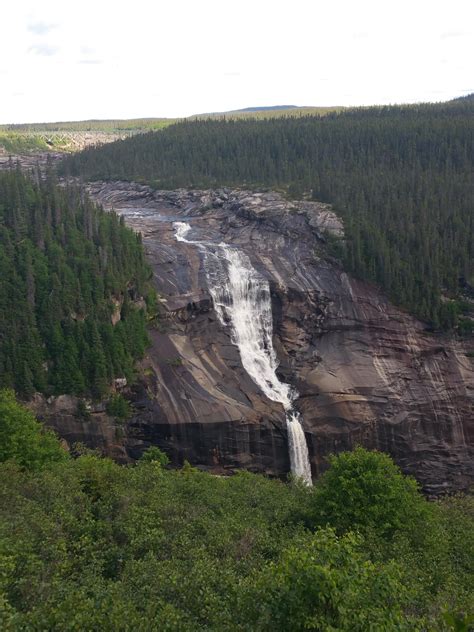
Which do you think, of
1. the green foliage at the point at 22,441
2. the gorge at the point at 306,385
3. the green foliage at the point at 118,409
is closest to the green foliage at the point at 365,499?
the green foliage at the point at 22,441

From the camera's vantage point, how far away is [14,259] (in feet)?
212

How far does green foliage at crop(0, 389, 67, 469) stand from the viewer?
3919cm

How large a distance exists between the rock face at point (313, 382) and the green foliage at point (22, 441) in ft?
39.0

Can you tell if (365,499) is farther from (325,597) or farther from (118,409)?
(118,409)

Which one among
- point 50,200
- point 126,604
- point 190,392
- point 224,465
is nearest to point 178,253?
point 50,200

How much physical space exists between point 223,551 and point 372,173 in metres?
95.7

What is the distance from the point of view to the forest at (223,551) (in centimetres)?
1567

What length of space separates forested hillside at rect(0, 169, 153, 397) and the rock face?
3.79 meters

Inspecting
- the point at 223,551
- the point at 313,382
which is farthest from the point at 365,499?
the point at 313,382

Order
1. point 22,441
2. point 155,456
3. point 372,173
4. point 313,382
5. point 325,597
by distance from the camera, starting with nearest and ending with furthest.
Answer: point 325,597, point 22,441, point 155,456, point 313,382, point 372,173

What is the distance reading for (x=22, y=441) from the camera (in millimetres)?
40375

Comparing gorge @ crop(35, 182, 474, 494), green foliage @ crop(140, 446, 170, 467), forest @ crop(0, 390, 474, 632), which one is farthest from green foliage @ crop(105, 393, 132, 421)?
forest @ crop(0, 390, 474, 632)

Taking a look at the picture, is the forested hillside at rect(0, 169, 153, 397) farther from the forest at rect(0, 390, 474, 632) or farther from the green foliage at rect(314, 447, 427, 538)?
the green foliage at rect(314, 447, 427, 538)

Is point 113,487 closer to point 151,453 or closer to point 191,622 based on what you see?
point 191,622
